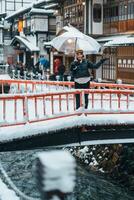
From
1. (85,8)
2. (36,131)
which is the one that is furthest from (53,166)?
(85,8)

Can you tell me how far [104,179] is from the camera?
16.9 metres

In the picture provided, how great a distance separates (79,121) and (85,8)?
2377 cm

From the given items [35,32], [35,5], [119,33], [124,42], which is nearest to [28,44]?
[35,32]

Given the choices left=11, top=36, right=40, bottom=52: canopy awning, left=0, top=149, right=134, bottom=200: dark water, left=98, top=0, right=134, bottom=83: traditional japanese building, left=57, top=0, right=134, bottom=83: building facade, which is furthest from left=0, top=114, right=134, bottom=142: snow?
left=11, top=36, right=40, bottom=52: canopy awning

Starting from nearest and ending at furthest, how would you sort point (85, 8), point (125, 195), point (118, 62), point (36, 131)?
point (36, 131) < point (125, 195) < point (118, 62) < point (85, 8)

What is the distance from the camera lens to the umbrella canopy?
15805 millimetres

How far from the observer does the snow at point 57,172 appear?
1634mm

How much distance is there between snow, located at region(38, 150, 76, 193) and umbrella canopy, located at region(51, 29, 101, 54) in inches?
550

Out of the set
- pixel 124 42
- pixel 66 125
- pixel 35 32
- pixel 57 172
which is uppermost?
pixel 35 32

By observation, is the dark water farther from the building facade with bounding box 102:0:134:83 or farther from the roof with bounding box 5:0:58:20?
the roof with bounding box 5:0:58:20

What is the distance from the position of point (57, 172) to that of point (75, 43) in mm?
14753

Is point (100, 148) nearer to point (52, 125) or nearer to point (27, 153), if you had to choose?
point (27, 153)

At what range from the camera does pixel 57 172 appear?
164cm

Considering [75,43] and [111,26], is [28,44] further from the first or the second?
[75,43]
